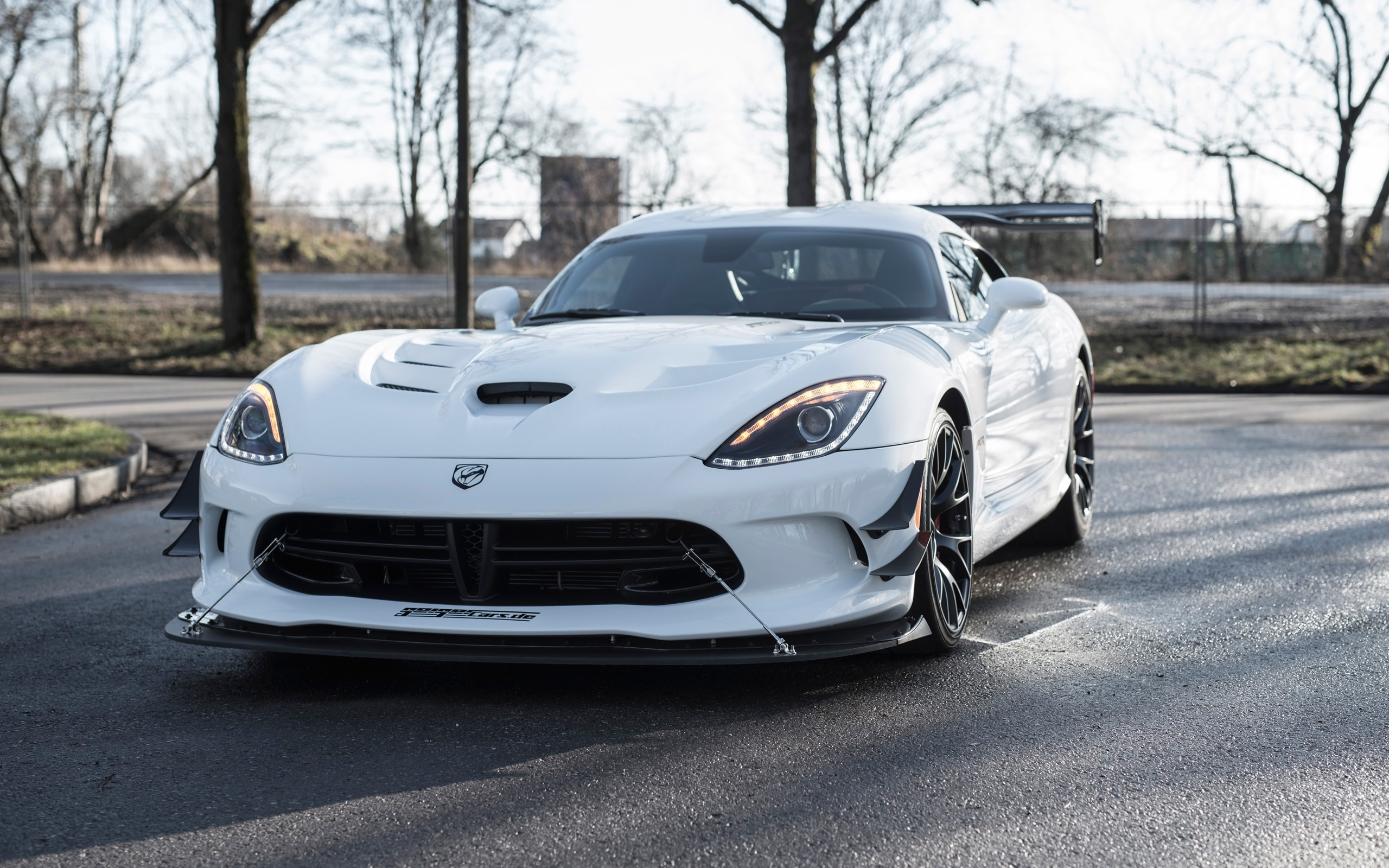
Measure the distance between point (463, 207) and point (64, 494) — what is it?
809cm

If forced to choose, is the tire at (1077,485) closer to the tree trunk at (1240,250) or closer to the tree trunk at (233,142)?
the tree trunk at (233,142)

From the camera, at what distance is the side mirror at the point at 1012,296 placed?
15.0 feet

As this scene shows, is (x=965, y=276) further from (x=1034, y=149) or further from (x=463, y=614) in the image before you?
(x=1034, y=149)

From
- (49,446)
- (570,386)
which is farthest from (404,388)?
(49,446)

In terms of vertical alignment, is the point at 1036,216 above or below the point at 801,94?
below

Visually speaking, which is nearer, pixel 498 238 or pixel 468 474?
pixel 468 474

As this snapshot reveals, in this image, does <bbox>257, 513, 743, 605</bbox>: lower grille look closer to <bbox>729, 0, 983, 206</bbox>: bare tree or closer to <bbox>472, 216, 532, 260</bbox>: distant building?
<bbox>729, 0, 983, 206</bbox>: bare tree

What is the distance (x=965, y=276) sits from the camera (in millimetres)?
5309

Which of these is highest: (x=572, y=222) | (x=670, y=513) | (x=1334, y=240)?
(x=572, y=222)

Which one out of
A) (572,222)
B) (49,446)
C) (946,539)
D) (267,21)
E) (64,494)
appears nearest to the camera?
(946,539)

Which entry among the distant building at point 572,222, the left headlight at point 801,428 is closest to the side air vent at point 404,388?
the left headlight at point 801,428

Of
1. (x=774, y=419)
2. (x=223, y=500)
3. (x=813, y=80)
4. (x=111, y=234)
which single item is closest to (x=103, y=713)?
(x=223, y=500)

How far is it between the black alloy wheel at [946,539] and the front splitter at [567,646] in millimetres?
264

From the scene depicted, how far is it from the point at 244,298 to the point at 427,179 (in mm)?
25262
